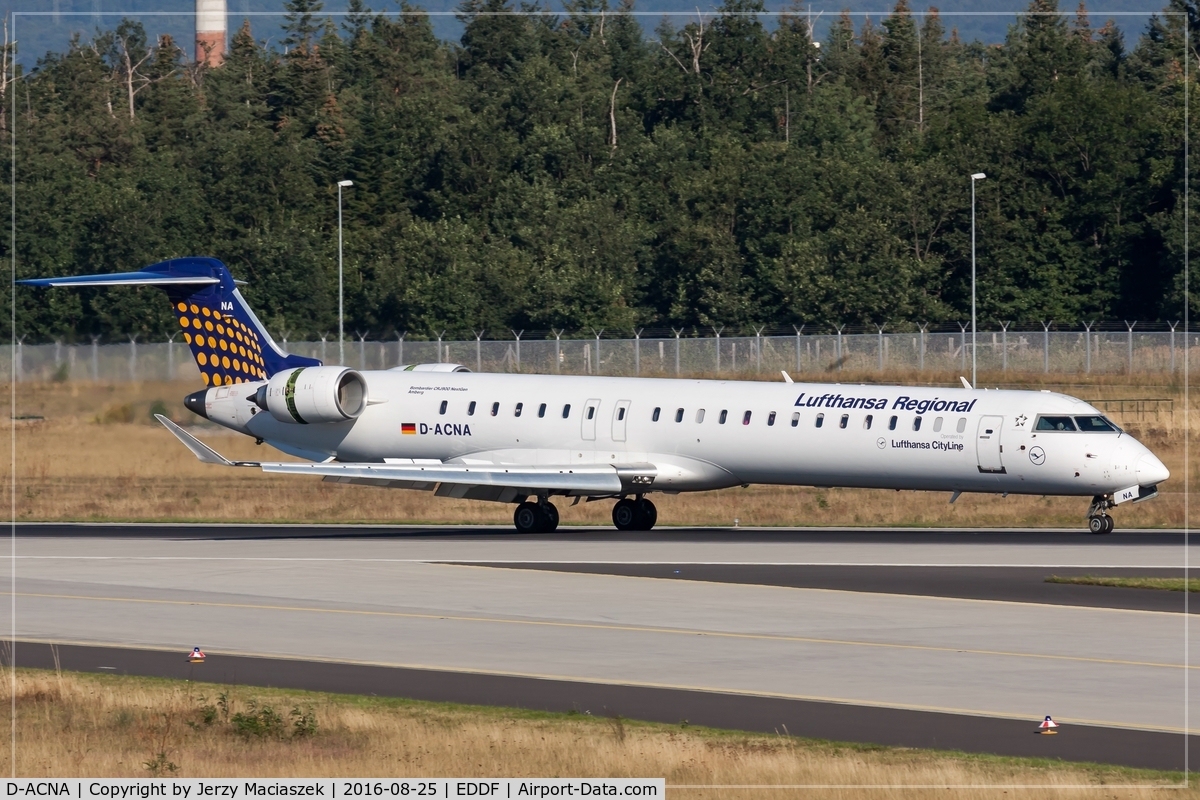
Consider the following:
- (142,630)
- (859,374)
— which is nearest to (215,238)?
(859,374)

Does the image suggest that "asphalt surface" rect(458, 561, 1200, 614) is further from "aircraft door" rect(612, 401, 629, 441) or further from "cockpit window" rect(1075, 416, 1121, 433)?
"aircraft door" rect(612, 401, 629, 441)

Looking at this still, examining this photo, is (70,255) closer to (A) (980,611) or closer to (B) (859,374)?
(B) (859,374)

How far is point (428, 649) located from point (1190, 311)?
59982mm

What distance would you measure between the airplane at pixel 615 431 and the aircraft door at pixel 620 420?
3cm

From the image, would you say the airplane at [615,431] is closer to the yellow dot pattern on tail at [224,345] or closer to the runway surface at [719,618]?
the yellow dot pattern on tail at [224,345]

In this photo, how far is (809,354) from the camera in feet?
216

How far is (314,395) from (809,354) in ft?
96.4

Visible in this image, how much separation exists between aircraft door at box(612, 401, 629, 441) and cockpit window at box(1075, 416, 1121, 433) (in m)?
9.04

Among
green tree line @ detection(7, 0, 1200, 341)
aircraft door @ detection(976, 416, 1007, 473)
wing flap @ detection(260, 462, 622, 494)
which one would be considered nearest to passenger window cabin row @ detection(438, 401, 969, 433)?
aircraft door @ detection(976, 416, 1007, 473)

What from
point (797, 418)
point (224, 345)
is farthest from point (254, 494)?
point (797, 418)

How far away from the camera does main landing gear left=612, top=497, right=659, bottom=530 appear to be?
127 ft

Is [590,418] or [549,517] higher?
[590,418]

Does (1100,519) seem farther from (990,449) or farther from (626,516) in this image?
(626,516)

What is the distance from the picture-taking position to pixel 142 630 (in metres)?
23.1
